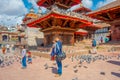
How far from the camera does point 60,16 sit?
41.5ft

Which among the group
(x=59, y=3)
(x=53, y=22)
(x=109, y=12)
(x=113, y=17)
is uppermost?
(x=59, y=3)

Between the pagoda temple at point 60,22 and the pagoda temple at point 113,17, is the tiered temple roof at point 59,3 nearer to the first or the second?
the pagoda temple at point 60,22

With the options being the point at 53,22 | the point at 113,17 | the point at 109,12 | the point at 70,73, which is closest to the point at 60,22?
the point at 53,22

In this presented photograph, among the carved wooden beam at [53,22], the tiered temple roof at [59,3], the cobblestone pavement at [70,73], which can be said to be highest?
the tiered temple roof at [59,3]

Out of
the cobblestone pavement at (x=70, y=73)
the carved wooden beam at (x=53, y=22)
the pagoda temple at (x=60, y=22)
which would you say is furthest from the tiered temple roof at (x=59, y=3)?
the cobblestone pavement at (x=70, y=73)

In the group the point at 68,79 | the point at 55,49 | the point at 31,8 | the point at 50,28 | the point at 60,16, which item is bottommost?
the point at 68,79

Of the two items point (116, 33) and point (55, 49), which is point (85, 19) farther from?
point (55, 49)

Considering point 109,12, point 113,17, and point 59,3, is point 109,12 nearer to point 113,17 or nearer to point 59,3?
point 113,17

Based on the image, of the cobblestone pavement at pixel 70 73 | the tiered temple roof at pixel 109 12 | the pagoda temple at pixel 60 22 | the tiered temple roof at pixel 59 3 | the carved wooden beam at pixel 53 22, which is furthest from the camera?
the tiered temple roof at pixel 59 3

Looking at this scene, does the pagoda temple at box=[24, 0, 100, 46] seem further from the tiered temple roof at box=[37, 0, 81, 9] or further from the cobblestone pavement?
the cobblestone pavement

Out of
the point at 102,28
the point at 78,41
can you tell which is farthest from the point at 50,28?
the point at 102,28

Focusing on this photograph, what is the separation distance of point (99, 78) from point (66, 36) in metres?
10.8

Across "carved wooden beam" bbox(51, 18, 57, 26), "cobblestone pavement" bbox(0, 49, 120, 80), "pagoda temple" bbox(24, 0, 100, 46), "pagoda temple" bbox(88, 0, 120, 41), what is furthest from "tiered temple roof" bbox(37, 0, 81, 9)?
"cobblestone pavement" bbox(0, 49, 120, 80)

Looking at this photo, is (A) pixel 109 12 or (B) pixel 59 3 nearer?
(A) pixel 109 12
